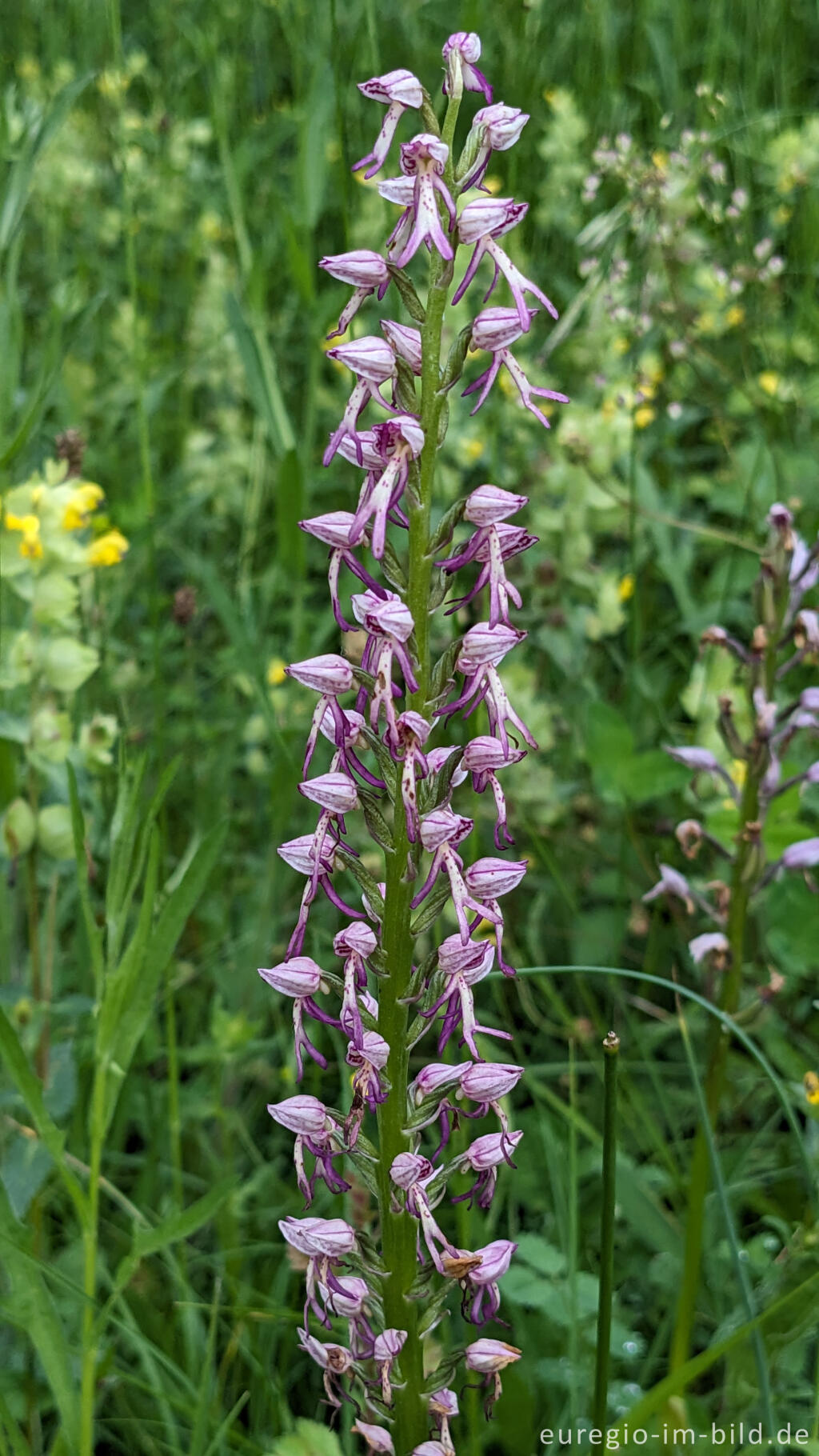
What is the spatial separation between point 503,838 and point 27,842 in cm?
96

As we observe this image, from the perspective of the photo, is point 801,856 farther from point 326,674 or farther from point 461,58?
point 461,58

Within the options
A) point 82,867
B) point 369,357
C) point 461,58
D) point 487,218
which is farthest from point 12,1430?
point 461,58

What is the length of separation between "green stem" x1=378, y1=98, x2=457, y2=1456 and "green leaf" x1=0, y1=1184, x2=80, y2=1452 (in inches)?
12.6

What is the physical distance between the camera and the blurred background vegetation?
1.64 m

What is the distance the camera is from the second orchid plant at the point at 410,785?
3.20ft

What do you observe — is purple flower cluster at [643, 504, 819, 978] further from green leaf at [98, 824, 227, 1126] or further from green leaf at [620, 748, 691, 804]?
green leaf at [98, 824, 227, 1126]

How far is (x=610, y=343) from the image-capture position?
3.41 metres

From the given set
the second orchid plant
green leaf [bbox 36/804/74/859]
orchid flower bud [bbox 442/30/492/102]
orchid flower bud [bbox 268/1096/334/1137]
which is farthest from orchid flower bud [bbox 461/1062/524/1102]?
green leaf [bbox 36/804/74/859]

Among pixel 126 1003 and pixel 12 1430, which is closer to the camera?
pixel 12 1430

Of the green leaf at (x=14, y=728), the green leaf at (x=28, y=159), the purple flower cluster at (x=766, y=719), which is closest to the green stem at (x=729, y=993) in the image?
the purple flower cluster at (x=766, y=719)

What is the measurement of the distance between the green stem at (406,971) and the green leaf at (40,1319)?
0.32 m

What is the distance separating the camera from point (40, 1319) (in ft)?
4.04

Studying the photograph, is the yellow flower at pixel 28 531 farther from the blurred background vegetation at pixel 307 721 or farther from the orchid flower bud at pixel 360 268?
the orchid flower bud at pixel 360 268

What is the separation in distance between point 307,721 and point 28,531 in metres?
0.74
